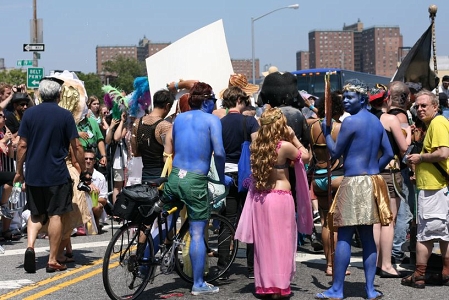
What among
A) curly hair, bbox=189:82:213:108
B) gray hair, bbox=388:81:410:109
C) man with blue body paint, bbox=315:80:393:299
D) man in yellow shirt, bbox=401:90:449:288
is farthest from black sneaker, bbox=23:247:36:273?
gray hair, bbox=388:81:410:109


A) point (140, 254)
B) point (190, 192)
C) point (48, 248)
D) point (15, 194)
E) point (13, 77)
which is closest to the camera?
point (140, 254)

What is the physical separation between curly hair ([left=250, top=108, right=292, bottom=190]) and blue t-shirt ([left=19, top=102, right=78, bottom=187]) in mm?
2406

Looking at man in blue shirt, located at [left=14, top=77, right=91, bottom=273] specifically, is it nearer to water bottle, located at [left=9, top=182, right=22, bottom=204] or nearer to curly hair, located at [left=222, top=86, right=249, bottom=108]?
curly hair, located at [left=222, top=86, right=249, bottom=108]

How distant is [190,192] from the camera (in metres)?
7.25

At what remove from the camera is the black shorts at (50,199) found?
859 cm

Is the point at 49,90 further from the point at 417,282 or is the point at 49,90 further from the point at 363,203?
the point at 417,282

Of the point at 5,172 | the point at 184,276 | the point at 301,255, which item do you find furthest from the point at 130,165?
the point at 184,276

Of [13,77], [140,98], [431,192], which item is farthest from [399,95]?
[13,77]

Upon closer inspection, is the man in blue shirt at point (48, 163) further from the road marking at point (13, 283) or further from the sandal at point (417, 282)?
the sandal at point (417, 282)

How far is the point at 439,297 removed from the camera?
728 centimetres

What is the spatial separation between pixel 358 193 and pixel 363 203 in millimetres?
95

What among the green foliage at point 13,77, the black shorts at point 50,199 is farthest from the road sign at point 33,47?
the green foliage at point 13,77

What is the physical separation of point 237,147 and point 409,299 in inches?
95.4

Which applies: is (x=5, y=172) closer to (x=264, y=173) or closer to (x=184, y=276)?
(x=184, y=276)
